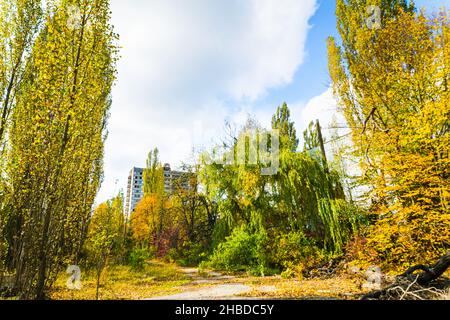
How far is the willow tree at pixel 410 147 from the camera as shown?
503 cm

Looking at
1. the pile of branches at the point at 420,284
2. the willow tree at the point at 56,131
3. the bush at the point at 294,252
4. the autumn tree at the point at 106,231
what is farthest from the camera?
the bush at the point at 294,252

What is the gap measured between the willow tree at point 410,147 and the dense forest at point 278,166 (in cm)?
3

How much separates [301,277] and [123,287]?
18.8 feet

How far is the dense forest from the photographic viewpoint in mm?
4719

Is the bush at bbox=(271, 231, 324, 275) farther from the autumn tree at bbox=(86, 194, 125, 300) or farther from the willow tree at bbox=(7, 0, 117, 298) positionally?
the willow tree at bbox=(7, 0, 117, 298)

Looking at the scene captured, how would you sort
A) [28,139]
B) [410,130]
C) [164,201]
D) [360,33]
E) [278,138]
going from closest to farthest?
[410,130], [28,139], [360,33], [278,138], [164,201]

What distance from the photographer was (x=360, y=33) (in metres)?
9.98

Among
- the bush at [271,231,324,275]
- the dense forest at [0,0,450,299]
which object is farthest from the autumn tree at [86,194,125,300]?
the bush at [271,231,324,275]

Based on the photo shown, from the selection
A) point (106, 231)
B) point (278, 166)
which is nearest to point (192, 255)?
point (278, 166)

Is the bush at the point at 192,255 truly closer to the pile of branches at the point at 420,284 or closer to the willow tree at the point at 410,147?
the willow tree at the point at 410,147

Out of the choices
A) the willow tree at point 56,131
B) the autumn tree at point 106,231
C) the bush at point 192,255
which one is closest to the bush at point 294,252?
the autumn tree at point 106,231

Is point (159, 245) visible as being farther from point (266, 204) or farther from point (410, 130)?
point (410, 130)

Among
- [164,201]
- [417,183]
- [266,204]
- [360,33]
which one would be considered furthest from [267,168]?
[164,201]
